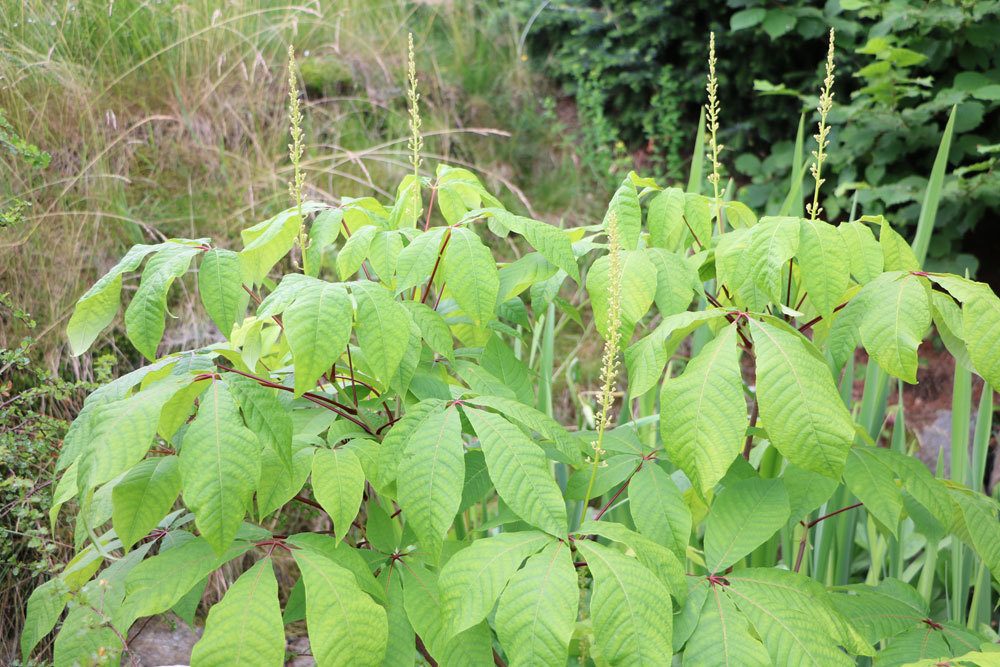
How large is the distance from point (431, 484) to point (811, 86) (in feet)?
12.9

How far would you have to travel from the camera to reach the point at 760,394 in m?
1.01

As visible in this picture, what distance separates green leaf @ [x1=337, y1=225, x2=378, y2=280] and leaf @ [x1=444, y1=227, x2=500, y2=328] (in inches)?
5.2

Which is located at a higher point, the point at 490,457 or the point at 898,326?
the point at 898,326

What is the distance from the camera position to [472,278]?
3.63 ft

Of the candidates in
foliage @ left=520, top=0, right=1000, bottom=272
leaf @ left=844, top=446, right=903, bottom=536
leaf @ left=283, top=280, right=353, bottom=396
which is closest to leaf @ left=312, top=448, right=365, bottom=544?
leaf @ left=283, top=280, right=353, bottom=396

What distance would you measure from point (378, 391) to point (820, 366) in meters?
0.63

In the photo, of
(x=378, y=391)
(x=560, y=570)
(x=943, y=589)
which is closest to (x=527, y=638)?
(x=560, y=570)

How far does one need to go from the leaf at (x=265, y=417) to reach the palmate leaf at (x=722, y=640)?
0.54 meters

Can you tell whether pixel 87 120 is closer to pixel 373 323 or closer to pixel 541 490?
pixel 373 323

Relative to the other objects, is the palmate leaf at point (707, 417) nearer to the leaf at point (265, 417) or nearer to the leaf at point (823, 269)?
the leaf at point (823, 269)

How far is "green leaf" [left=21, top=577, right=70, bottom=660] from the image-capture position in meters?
1.16

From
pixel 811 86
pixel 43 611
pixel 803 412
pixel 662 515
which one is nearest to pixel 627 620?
pixel 662 515

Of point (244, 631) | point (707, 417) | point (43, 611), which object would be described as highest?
point (707, 417)

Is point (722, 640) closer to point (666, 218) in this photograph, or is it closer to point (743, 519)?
point (743, 519)
